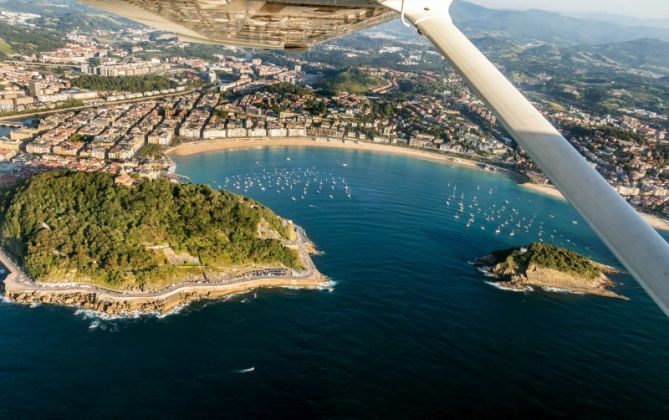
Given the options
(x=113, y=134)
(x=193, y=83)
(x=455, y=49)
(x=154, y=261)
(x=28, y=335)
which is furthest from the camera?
(x=193, y=83)

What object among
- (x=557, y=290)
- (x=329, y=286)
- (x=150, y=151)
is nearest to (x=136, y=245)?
(x=329, y=286)

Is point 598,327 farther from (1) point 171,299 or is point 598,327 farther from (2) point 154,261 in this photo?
(2) point 154,261

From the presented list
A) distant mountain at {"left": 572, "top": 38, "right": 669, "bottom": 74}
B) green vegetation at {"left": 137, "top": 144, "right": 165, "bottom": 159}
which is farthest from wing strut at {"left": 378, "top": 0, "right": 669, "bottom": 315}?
distant mountain at {"left": 572, "top": 38, "right": 669, "bottom": 74}

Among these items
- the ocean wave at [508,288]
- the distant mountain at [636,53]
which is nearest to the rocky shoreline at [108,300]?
the ocean wave at [508,288]

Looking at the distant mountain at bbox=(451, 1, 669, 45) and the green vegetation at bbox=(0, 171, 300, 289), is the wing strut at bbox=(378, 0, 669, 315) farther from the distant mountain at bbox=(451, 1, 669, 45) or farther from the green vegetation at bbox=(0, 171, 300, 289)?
the distant mountain at bbox=(451, 1, 669, 45)

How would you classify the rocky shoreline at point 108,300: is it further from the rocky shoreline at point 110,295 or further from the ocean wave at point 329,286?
the ocean wave at point 329,286

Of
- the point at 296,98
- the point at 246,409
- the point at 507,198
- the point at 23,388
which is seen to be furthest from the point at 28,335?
the point at 296,98
